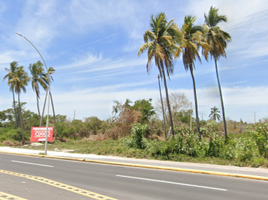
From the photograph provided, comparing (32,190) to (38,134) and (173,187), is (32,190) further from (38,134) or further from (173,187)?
(38,134)

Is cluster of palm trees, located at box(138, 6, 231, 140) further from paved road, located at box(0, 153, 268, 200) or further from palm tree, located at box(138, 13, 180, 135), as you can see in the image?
paved road, located at box(0, 153, 268, 200)

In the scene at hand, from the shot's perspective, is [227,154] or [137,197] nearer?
[137,197]

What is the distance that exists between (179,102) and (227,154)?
2906cm

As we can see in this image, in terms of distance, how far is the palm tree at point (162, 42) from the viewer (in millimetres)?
19234

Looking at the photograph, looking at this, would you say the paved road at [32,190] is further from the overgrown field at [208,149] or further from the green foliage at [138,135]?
the green foliage at [138,135]

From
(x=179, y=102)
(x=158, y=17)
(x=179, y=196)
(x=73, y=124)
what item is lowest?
(x=179, y=196)

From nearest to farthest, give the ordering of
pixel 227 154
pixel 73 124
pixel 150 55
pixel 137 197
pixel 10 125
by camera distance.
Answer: pixel 137 197 < pixel 227 154 < pixel 150 55 < pixel 73 124 < pixel 10 125

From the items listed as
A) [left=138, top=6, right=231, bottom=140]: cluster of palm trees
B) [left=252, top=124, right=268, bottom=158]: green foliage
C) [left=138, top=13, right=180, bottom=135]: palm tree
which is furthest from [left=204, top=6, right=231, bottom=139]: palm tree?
[left=252, top=124, right=268, bottom=158]: green foliage

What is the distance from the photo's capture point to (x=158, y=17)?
1967 centimetres

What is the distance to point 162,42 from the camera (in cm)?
1966

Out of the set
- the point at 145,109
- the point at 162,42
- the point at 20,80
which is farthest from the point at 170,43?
the point at 20,80

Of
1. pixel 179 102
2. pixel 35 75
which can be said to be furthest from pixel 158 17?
pixel 35 75

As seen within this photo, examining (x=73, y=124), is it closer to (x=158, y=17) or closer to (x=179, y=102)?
(x=179, y=102)

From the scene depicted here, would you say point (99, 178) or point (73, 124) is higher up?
point (73, 124)
